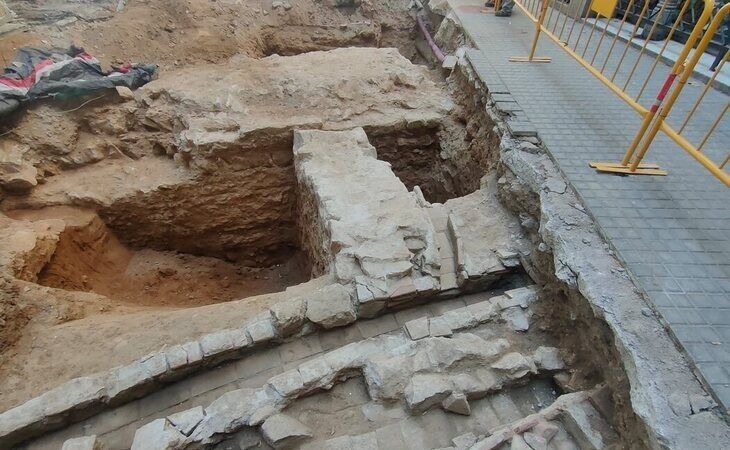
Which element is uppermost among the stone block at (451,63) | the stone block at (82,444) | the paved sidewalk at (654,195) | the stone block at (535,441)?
the paved sidewalk at (654,195)

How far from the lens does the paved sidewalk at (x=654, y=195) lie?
2418 mm

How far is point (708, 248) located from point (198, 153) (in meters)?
4.85

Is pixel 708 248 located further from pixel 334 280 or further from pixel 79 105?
pixel 79 105

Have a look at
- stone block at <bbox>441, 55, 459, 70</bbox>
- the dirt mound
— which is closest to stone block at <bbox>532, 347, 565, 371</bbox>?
stone block at <bbox>441, 55, 459, 70</bbox>

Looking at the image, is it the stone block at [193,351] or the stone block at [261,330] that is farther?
the stone block at [261,330]

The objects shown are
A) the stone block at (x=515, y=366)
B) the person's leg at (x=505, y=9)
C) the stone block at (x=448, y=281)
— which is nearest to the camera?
the stone block at (x=515, y=366)

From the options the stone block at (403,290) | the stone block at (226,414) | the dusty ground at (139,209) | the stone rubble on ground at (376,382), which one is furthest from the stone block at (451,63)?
the stone block at (226,414)

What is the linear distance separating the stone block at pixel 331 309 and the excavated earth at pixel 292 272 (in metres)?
0.02

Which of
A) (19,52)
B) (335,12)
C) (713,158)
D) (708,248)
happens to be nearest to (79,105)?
(19,52)

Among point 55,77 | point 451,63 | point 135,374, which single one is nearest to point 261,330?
point 135,374

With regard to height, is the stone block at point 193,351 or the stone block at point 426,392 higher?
the stone block at point 426,392

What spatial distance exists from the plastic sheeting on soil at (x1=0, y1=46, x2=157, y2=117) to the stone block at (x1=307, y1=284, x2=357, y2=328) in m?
4.15

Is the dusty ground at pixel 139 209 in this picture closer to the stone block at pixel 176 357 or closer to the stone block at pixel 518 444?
the stone block at pixel 176 357

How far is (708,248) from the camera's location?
285cm
